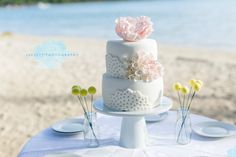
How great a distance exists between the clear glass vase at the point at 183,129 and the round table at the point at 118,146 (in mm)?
23

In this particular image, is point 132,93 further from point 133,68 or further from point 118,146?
point 118,146

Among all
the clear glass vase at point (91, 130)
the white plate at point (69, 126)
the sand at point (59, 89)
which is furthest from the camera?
the sand at point (59, 89)

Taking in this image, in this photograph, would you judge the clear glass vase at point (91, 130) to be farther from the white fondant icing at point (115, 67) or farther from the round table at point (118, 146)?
the white fondant icing at point (115, 67)

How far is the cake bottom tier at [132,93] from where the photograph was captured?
4.31 ft

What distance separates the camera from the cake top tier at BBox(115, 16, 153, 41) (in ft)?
4.32

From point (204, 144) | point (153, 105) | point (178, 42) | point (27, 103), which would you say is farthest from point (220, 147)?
point (178, 42)

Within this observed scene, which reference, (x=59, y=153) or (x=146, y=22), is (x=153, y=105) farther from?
(x=59, y=153)

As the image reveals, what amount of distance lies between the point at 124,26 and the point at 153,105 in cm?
31

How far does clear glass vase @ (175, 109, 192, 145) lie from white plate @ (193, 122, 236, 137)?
0.07 m

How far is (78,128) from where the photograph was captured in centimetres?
164

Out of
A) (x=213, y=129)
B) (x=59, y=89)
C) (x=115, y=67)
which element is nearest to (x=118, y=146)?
(x=115, y=67)

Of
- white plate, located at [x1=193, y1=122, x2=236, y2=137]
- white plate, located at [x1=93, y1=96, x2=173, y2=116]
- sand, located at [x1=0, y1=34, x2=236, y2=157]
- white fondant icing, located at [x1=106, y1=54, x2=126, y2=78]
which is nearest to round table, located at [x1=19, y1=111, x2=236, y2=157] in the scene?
white plate, located at [x1=193, y1=122, x2=236, y2=137]

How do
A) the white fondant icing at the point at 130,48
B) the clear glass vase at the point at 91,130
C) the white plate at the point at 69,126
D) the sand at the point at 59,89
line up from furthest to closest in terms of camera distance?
1. the sand at the point at 59,89
2. the white plate at the point at 69,126
3. the clear glass vase at the point at 91,130
4. the white fondant icing at the point at 130,48

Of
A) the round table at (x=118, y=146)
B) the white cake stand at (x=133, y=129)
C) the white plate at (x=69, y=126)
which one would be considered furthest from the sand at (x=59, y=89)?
the white cake stand at (x=133, y=129)
